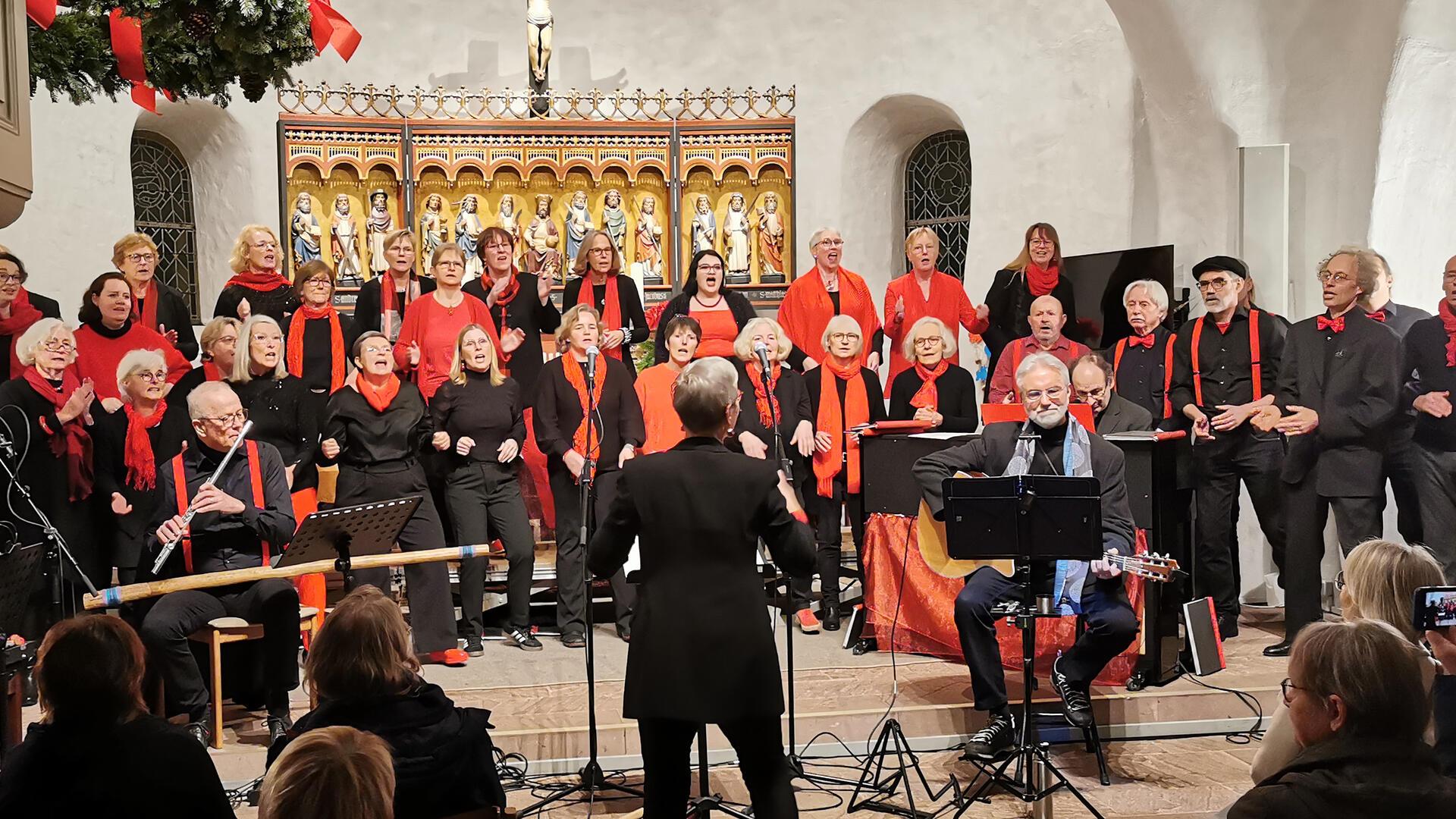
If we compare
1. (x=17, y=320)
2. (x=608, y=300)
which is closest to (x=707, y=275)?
(x=608, y=300)

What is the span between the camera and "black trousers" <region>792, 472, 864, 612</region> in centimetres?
816

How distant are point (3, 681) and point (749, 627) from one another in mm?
2333

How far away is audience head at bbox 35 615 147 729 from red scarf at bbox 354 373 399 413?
412 centimetres

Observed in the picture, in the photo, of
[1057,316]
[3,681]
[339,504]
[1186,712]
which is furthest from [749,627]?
[1057,316]

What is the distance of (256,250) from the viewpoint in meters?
8.17

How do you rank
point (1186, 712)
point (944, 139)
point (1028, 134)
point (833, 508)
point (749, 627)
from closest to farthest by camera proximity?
point (749, 627), point (1186, 712), point (833, 508), point (1028, 134), point (944, 139)

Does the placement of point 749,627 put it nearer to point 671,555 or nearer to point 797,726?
point 671,555

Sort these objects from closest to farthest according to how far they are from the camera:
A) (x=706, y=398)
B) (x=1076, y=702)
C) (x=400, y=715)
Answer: (x=400, y=715), (x=706, y=398), (x=1076, y=702)

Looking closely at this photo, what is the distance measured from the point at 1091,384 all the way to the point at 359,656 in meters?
4.84

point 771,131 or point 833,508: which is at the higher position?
point 771,131

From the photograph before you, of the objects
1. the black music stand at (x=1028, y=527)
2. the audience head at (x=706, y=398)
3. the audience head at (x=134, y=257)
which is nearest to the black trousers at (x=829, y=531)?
the black music stand at (x=1028, y=527)

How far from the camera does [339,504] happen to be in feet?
24.5

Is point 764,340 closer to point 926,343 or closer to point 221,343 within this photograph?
point 926,343

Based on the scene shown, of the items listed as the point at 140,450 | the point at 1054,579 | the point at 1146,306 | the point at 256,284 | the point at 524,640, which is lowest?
the point at 524,640
